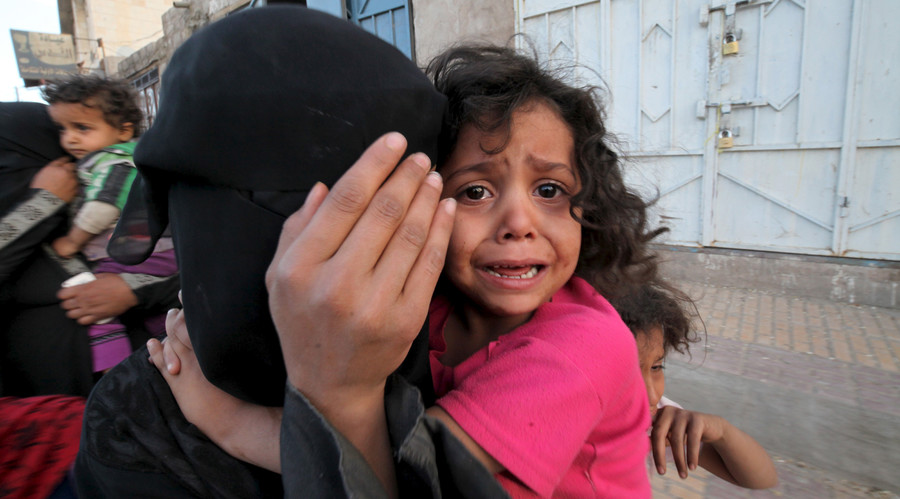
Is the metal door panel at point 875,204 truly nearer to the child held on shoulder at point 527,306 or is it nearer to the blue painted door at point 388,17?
the child held on shoulder at point 527,306

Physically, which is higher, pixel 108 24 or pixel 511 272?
pixel 108 24

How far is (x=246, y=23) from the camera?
66cm

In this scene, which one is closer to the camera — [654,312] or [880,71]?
Result: [654,312]

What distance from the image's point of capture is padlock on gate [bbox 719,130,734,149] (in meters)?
5.13

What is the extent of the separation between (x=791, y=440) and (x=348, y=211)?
3.31 meters

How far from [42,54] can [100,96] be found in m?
19.6

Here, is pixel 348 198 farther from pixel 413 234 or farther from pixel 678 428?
pixel 678 428

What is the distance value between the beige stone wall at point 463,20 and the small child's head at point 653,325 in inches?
195

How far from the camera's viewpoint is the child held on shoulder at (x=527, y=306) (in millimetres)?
779

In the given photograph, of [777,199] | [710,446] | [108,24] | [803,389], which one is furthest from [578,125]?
[108,24]

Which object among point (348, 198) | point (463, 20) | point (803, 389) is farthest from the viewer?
point (463, 20)

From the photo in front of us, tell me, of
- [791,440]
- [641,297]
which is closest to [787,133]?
[791,440]

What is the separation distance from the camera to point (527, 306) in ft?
3.53

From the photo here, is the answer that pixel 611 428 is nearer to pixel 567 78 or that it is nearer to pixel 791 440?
pixel 567 78
